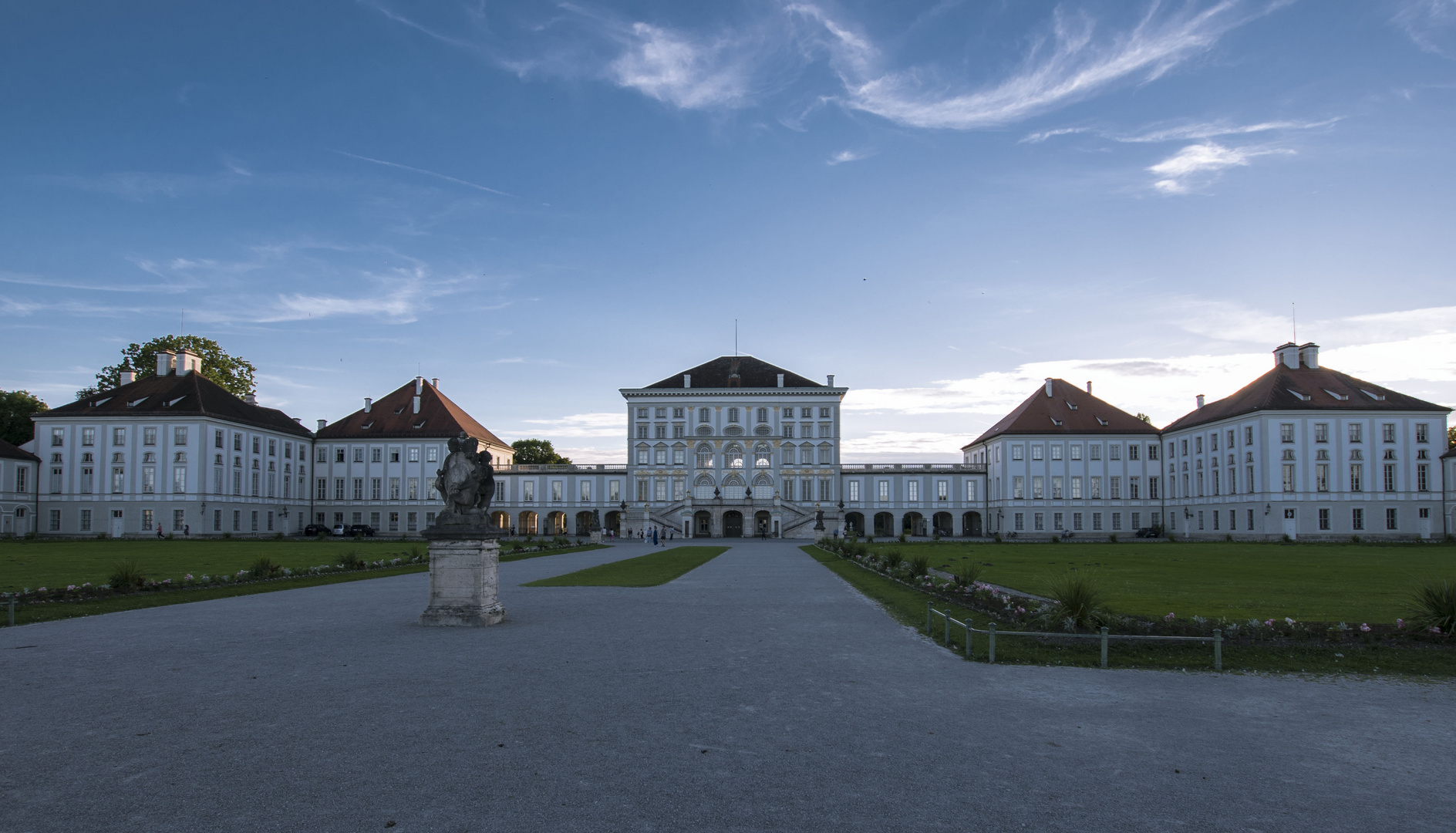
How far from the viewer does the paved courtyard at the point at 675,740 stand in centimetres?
583

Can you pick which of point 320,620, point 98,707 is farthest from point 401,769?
point 320,620

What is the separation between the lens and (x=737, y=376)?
87.2 metres

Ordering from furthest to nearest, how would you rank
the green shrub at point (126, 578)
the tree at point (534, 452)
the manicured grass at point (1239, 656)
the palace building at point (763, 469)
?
the tree at point (534, 452)
the palace building at point (763, 469)
the green shrub at point (126, 578)
the manicured grass at point (1239, 656)

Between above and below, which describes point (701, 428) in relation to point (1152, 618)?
above

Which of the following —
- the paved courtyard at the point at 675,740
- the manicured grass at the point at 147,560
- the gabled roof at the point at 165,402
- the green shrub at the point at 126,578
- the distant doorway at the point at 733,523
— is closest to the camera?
the paved courtyard at the point at 675,740

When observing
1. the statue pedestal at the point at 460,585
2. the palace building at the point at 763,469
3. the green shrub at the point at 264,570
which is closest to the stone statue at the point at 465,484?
the statue pedestal at the point at 460,585

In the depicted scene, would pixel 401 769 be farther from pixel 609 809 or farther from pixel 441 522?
pixel 441 522

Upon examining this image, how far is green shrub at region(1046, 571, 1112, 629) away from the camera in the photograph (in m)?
13.0

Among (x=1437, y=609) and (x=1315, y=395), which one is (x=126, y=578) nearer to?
(x=1437, y=609)

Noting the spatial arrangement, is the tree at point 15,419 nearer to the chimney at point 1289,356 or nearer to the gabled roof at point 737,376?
the gabled roof at point 737,376

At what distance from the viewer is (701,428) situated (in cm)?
8538

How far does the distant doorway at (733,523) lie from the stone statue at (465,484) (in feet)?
226

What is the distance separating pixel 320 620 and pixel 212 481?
204 feet

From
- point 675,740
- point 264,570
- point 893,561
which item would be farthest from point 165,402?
point 675,740
